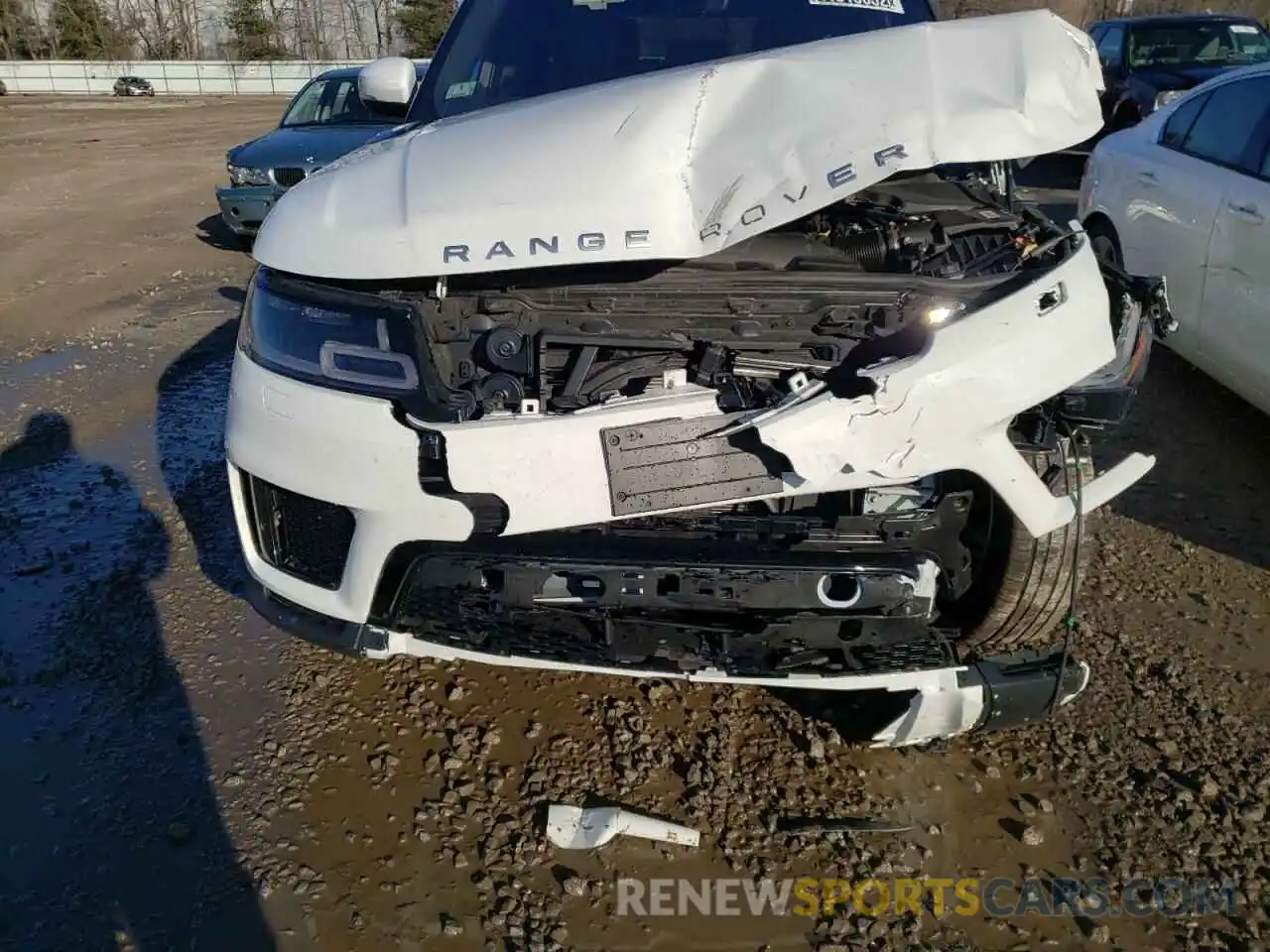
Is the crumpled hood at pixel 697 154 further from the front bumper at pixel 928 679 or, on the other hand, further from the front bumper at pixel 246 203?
the front bumper at pixel 246 203

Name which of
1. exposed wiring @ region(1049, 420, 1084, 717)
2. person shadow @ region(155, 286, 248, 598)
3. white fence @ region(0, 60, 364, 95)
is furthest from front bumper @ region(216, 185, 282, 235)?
white fence @ region(0, 60, 364, 95)

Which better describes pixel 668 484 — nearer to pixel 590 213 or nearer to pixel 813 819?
pixel 590 213

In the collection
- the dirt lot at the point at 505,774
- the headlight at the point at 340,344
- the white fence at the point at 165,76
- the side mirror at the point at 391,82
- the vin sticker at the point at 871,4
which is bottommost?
the dirt lot at the point at 505,774

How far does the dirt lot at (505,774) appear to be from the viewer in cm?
205

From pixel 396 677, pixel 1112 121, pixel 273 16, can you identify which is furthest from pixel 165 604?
pixel 273 16

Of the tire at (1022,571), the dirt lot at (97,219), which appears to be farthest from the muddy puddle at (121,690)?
the dirt lot at (97,219)

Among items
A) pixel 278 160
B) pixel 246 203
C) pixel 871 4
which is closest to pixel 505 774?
pixel 871 4

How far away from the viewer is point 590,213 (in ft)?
6.56

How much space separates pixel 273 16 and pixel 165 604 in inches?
2414

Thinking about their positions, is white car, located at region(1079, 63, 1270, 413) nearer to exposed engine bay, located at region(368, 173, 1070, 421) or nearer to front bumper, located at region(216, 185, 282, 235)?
exposed engine bay, located at region(368, 173, 1070, 421)

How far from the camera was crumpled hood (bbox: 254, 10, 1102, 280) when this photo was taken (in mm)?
1998

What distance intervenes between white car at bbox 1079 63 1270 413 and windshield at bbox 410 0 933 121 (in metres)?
1.63

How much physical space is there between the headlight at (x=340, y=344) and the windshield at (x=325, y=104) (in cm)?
753

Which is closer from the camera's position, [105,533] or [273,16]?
[105,533]
